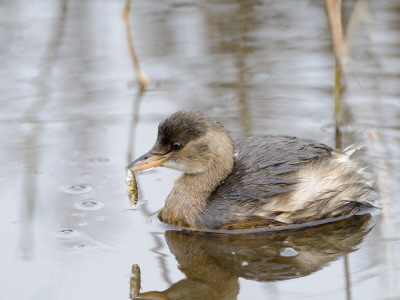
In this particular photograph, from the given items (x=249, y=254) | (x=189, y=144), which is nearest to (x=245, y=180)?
(x=189, y=144)

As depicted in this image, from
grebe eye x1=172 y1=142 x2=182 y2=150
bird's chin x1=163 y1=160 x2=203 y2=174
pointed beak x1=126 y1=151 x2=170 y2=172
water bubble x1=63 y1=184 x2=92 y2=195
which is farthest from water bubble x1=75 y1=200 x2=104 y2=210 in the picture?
grebe eye x1=172 y1=142 x2=182 y2=150

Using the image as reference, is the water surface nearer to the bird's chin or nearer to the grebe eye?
the bird's chin

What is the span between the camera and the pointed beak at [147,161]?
566cm

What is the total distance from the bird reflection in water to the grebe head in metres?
0.53

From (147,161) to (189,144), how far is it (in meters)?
0.33

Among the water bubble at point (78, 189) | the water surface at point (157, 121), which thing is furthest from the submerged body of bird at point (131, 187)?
the water bubble at point (78, 189)

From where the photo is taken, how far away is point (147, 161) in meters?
5.70

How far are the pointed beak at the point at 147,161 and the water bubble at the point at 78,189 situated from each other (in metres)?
0.72

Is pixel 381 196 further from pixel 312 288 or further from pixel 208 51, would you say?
pixel 208 51

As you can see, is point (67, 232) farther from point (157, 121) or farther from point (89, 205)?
point (157, 121)

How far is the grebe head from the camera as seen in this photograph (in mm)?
5684

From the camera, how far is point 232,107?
7781mm

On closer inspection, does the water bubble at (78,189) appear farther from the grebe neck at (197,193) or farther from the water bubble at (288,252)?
the water bubble at (288,252)

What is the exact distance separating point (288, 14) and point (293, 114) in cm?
336
